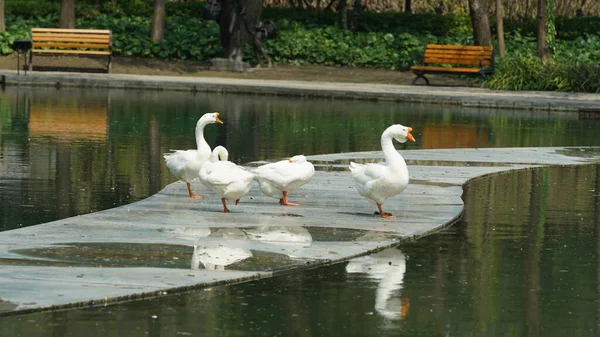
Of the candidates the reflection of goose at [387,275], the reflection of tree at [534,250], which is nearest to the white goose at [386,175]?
the reflection of goose at [387,275]

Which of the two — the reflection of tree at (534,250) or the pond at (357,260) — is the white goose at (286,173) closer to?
the pond at (357,260)

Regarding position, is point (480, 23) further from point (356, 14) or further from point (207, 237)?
point (207, 237)

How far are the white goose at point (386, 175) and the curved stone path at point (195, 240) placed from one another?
29 cm

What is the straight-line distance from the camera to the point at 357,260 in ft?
32.4

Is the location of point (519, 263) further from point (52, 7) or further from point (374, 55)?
point (52, 7)

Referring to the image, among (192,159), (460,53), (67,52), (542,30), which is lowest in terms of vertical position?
(67,52)

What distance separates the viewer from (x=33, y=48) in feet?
113

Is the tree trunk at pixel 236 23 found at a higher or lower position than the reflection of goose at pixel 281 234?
higher

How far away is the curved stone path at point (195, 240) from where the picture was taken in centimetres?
851

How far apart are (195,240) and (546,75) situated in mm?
Answer: 22113

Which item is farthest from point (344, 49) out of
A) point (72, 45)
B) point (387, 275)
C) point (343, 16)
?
point (387, 275)

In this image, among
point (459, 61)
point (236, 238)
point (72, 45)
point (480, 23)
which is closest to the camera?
point (236, 238)

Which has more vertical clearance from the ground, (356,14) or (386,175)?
(356,14)

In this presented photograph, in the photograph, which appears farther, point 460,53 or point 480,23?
point 480,23
